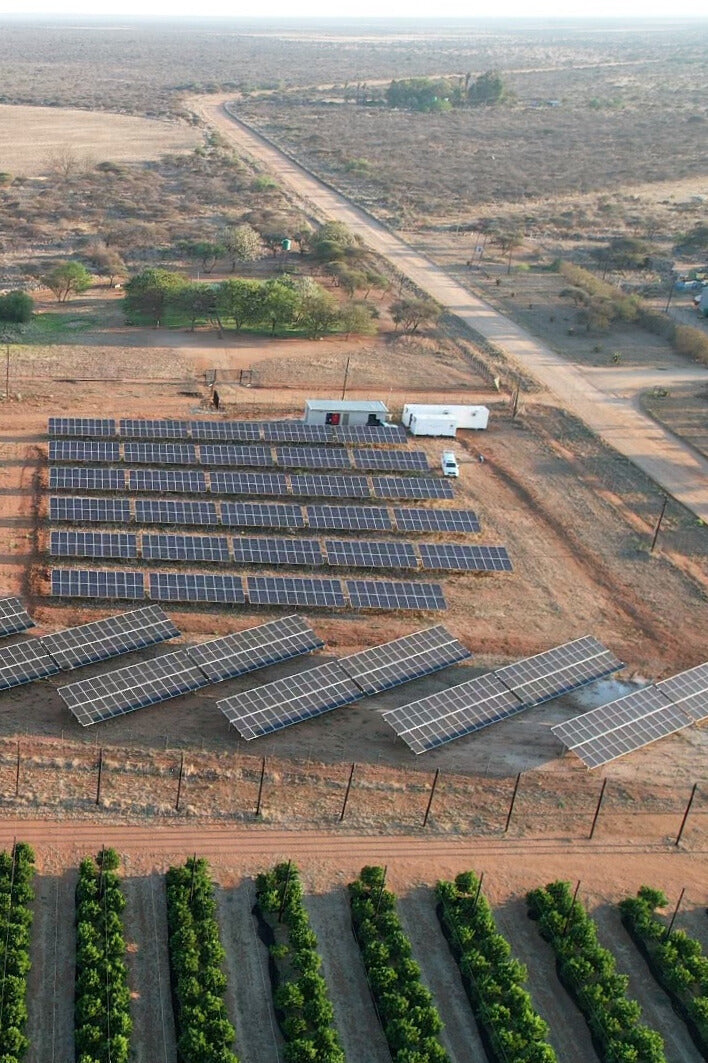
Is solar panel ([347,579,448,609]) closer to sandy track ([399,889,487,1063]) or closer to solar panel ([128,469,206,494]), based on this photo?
solar panel ([128,469,206,494])

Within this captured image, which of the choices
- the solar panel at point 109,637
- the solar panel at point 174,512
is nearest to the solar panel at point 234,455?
the solar panel at point 174,512

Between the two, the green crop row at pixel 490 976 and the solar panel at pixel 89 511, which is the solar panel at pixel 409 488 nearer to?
the solar panel at pixel 89 511

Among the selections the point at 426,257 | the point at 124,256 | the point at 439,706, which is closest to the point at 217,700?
the point at 439,706

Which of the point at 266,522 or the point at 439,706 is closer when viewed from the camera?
the point at 439,706

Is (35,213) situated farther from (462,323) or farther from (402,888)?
(402,888)

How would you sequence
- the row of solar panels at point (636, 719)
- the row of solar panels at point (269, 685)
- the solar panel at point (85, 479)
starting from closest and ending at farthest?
the row of solar panels at point (269, 685)
the row of solar panels at point (636, 719)
the solar panel at point (85, 479)

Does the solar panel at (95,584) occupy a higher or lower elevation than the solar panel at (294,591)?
lower
